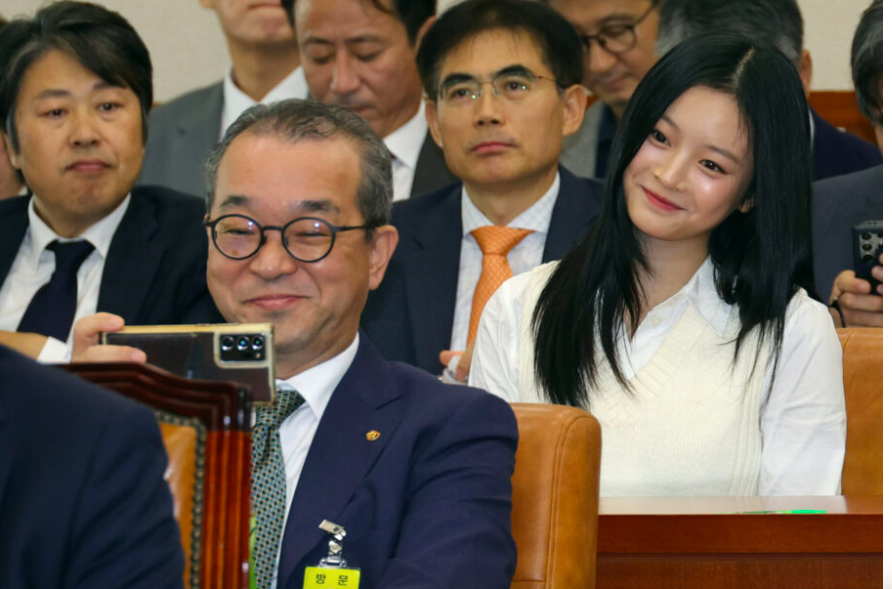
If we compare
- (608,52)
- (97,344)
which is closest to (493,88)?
(608,52)

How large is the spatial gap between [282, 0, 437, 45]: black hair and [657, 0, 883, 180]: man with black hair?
0.59 metres

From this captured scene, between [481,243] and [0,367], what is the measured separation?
6.56 feet

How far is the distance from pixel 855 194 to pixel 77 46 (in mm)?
1704

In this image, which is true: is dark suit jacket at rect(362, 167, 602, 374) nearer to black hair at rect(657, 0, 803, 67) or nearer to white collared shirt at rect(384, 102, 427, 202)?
white collared shirt at rect(384, 102, 427, 202)

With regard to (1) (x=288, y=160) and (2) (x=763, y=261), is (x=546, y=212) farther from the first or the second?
(1) (x=288, y=160)

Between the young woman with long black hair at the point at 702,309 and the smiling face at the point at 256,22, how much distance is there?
1.63 m

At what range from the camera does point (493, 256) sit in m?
2.99

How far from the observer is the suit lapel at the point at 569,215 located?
9.89 feet

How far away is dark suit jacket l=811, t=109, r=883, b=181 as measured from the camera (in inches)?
133

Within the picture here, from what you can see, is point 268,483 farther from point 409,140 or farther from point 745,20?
point 745,20

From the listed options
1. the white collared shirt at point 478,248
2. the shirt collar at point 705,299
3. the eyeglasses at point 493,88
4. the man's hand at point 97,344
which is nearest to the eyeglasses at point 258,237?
the man's hand at point 97,344

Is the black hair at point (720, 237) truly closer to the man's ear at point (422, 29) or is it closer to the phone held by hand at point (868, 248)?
the phone held by hand at point (868, 248)

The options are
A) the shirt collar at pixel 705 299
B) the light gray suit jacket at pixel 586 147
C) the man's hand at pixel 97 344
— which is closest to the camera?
the man's hand at pixel 97 344

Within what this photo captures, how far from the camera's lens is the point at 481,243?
9.87ft
